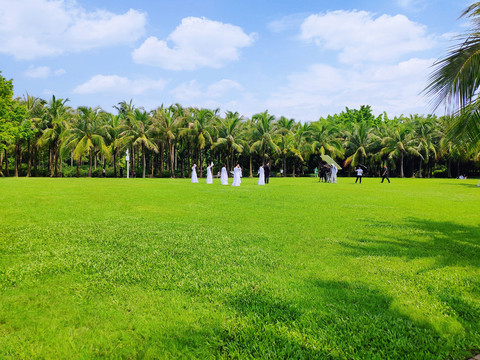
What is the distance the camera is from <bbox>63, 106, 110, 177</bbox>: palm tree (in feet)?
131

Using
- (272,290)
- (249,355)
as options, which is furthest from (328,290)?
(249,355)

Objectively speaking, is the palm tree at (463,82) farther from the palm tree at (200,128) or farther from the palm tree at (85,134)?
the palm tree at (85,134)

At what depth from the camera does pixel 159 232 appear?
7031mm

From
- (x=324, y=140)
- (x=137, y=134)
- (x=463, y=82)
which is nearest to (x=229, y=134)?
(x=137, y=134)

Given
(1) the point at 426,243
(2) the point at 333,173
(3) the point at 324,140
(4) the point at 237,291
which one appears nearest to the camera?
(4) the point at 237,291

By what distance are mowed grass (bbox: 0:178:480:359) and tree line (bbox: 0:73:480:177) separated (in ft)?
114

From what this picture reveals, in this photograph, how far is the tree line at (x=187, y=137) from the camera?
4077 cm

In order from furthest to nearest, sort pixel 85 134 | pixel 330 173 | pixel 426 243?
pixel 85 134 → pixel 330 173 → pixel 426 243

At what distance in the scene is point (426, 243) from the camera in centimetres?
638

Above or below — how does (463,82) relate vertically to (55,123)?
below

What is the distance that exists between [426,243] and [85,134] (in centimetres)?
4261

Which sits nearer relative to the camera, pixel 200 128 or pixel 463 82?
pixel 463 82

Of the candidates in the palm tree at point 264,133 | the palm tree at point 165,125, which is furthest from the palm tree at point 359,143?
the palm tree at point 165,125

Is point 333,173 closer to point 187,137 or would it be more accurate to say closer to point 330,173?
point 330,173
